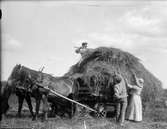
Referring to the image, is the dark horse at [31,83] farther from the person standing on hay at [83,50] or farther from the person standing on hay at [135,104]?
the person standing on hay at [135,104]

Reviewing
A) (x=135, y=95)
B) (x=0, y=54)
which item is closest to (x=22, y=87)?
(x=135, y=95)

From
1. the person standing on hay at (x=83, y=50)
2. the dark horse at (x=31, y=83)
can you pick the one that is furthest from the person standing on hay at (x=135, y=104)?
the dark horse at (x=31, y=83)

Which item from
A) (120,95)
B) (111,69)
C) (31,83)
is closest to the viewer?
(120,95)

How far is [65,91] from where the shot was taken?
463 inches

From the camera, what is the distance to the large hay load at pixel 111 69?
38.1ft

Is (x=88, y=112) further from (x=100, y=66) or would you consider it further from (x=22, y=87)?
(x=22, y=87)

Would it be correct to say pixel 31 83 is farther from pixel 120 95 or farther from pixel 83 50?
pixel 120 95

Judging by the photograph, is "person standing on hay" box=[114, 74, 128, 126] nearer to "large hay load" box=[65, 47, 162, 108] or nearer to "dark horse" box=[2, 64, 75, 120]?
"large hay load" box=[65, 47, 162, 108]

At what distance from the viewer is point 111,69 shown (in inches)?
459

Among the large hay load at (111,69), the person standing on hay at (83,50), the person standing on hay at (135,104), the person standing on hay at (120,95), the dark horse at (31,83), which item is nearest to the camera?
the person standing on hay at (120,95)

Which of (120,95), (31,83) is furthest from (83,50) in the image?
(120,95)

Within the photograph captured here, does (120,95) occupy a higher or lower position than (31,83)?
lower

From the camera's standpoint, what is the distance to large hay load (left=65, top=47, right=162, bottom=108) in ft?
38.1

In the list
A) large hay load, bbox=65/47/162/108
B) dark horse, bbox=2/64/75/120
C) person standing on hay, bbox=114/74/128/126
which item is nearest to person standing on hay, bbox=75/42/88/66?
large hay load, bbox=65/47/162/108
